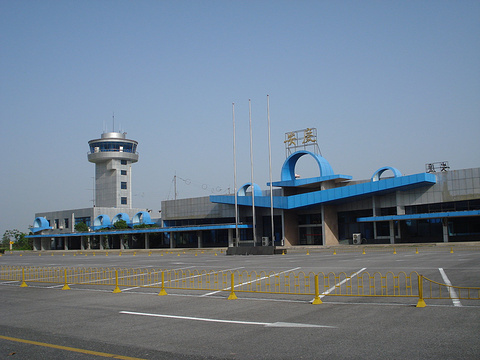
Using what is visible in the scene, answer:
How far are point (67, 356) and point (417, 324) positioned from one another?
7.50 m

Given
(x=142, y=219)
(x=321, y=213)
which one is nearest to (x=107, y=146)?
(x=142, y=219)

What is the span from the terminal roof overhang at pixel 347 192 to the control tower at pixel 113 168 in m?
54.2

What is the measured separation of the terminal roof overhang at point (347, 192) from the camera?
5744cm

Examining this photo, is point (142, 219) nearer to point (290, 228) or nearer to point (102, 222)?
point (102, 222)

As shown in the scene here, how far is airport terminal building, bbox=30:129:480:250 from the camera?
57156mm

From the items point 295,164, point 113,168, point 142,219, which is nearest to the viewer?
point 295,164

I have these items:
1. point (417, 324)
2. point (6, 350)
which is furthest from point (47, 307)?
point (417, 324)

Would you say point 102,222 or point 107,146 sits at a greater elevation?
point 107,146

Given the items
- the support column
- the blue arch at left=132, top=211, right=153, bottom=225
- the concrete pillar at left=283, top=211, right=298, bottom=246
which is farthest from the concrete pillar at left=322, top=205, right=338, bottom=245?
the blue arch at left=132, top=211, right=153, bottom=225

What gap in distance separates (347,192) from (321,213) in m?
6.76

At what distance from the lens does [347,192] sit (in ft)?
201

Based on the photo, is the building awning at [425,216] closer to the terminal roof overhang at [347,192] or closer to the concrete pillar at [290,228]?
the terminal roof overhang at [347,192]

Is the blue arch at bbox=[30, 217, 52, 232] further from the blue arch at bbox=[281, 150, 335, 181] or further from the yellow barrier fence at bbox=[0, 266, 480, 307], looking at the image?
the yellow barrier fence at bbox=[0, 266, 480, 307]

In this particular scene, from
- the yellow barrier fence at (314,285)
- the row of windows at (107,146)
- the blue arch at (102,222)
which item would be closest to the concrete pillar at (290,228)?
the yellow barrier fence at (314,285)
